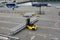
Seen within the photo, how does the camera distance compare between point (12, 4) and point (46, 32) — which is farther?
point (12, 4)

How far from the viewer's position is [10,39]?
1230 centimetres

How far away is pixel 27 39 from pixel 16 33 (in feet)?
6.75

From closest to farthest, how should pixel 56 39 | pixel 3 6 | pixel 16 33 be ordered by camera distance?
pixel 56 39 < pixel 16 33 < pixel 3 6

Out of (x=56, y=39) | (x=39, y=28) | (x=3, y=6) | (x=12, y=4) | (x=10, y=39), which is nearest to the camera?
(x=10, y=39)

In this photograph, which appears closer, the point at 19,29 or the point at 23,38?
the point at 23,38

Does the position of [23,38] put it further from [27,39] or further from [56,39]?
[56,39]

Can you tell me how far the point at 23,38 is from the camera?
15.0m

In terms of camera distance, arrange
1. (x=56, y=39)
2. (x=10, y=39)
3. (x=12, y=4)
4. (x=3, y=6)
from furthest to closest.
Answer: (x=3, y=6) < (x=12, y=4) < (x=56, y=39) < (x=10, y=39)

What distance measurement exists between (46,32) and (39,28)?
1.78m

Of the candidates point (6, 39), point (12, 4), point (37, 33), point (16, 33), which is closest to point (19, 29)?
point (16, 33)

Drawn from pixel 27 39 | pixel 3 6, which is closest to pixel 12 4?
pixel 3 6

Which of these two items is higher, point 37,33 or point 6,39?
point 6,39

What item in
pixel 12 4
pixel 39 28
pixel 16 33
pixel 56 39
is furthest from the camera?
pixel 12 4

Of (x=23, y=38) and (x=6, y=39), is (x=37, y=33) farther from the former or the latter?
(x=6, y=39)
